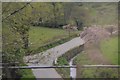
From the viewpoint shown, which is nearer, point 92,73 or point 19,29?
point 19,29

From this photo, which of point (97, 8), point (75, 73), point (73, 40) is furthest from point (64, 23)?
point (75, 73)

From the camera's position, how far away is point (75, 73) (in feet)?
9.15

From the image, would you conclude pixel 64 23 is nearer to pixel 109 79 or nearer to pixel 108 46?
pixel 108 46

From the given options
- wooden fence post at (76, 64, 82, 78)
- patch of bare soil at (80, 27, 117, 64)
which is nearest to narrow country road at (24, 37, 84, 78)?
patch of bare soil at (80, 27, 117, 64)

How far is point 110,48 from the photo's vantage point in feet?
8.86

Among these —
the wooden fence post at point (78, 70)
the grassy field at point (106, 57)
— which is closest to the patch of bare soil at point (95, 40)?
the grassy field at point (106, 57)

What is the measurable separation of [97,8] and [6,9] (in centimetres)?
92

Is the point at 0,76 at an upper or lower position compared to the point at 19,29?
lower

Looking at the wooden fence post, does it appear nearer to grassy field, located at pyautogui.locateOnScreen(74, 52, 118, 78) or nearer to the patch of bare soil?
grassy field, located at pyautogui.locateOnScreen(74, 52, 118, 78)

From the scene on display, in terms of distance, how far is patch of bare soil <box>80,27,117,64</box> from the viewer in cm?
272

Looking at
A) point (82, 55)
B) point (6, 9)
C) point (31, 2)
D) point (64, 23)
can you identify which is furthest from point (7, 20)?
→ point (82, 55)

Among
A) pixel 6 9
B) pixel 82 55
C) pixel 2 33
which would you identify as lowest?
pixel 82 55

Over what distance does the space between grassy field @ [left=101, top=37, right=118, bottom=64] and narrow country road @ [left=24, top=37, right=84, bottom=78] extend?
245 millimetres

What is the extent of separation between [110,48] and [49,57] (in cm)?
65
